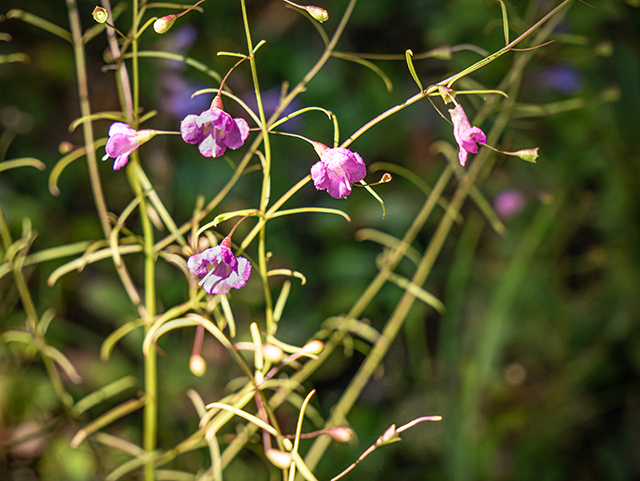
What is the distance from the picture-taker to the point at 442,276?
1.08 meters

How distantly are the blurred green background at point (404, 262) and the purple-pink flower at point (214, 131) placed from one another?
21.7 inches

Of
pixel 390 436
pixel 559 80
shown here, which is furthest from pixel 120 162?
pixel 559 80

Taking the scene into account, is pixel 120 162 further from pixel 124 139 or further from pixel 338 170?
pixel 338 170

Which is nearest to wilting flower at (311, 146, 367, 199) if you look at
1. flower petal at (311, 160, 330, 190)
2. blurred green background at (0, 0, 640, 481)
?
flower petal at (311, 160, 330, 190)

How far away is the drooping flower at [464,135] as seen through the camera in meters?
0.30

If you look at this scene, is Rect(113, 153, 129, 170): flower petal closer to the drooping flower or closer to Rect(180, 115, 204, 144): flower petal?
Rect(180, 115, 204, 144): flower petal

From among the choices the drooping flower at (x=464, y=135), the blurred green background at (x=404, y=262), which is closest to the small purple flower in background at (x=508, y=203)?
the blurred green background at (x=404, y=262)

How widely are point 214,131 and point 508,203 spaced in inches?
26.3

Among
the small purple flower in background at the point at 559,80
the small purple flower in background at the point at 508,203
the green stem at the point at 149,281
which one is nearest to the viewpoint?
the green stem at the point at 149,281

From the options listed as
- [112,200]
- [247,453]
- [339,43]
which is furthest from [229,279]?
[339,43]

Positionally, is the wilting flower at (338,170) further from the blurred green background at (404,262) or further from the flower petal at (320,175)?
the blurred green background at (404,262)

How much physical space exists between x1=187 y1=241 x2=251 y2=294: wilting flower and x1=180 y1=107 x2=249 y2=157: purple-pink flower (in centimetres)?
6

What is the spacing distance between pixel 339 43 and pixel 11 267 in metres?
0.87

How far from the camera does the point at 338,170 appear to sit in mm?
313
